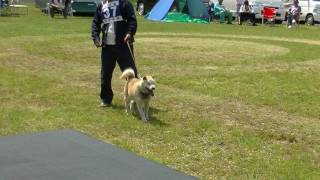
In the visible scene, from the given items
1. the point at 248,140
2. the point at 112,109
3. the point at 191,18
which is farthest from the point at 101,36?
the point at 191,18

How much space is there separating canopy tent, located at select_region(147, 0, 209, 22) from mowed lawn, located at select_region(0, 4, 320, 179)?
12.2 meters

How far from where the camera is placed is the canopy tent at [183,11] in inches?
1153

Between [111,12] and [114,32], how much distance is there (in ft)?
0.91

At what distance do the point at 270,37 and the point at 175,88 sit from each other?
39.2 ft

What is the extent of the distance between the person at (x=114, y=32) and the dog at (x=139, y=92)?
1.07 feet

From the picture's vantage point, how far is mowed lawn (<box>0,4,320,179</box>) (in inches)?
240

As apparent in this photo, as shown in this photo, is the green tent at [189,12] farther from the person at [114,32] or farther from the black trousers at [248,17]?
the person at [114,32]

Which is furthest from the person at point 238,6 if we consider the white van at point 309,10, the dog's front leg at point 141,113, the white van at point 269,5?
the dog's front leg at point 141,113

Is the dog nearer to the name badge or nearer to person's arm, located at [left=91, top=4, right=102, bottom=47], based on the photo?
person's arm, located at [left=91, top=4, right=102, bottom=47]

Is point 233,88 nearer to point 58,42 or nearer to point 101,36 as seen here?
point 101,36

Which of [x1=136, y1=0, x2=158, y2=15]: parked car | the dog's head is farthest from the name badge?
[x1=136, y1=0, x2=158, y2=15]: parked car

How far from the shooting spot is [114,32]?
8047 millimetres

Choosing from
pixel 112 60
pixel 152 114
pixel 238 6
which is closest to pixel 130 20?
pixel 112 60

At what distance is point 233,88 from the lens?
33.8ft
